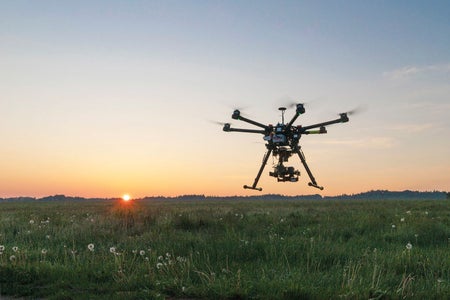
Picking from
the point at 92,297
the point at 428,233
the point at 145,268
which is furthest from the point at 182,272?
the point at 428,233

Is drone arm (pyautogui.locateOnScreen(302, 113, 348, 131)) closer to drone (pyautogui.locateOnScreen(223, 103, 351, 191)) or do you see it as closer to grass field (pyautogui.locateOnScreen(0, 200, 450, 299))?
drone (pyautogui.locateOnScreen(223, 103, 351, 191))

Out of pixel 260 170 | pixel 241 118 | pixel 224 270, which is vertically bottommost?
pixel 224 270

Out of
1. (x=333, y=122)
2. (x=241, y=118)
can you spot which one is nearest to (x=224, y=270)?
(x=333, y=122)

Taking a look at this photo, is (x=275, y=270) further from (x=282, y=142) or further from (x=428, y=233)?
(x=282, y=142)

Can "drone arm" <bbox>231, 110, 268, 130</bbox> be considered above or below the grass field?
above

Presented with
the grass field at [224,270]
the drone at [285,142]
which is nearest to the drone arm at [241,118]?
the drone at [285,142]

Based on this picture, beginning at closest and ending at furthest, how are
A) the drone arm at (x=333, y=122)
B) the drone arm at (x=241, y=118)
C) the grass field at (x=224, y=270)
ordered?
1. the grass field at (x=224, y=270)
2. the drone arm at (x=333, y=122)
3. the drone arm at (x=241, y=118)

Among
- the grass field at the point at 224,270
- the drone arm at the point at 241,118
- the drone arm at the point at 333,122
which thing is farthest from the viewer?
the drone arm at the point at 241,118

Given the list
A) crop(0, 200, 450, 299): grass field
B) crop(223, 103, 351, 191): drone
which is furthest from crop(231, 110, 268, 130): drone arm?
crop(0, 200, 450, 299): grass field

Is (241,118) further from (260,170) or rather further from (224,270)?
(224,270)

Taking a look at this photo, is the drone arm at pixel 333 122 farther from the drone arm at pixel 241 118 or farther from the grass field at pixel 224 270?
the grass field at pixel 224 270

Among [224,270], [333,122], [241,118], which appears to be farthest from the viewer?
[241,118]

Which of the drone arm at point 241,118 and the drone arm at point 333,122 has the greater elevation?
the drone arm at point 241,118
